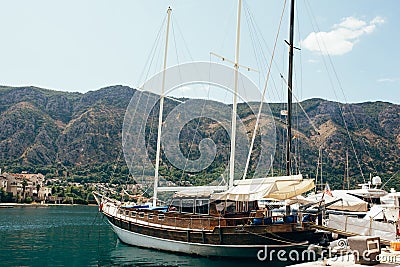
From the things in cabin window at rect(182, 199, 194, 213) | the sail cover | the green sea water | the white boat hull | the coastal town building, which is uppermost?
the sail cover

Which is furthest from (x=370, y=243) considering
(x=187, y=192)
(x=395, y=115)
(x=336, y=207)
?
(x=395, y=115)

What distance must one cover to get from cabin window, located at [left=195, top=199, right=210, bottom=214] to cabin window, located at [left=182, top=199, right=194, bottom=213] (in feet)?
1.69

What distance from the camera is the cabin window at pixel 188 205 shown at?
2636 centimetres

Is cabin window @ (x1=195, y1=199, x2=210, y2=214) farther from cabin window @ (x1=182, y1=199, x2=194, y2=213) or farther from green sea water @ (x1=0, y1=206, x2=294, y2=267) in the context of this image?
green sea water @ (x1=0, y1=206, x2=294, y2=267)

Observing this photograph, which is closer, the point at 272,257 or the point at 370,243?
the point at 370,243

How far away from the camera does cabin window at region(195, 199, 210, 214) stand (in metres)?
25.4

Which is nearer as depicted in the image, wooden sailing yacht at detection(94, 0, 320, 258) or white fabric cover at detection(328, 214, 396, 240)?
white fabric cover at detection(328, 214, 396, 240)

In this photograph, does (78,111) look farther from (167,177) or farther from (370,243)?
(370,243)

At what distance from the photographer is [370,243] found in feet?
39.4

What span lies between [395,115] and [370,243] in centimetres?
12369

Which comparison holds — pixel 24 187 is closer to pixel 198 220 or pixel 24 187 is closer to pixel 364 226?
pixel 198 220

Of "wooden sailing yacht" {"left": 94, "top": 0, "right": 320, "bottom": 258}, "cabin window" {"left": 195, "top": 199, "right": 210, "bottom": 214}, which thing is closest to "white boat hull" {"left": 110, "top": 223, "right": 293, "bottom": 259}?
"wooden sailing yacht" {"left": 94, "top": 0, "right": 320, "bottom": 258}

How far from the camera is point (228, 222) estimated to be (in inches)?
902

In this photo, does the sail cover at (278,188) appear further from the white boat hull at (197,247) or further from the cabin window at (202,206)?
the cabin window at (202,206)
